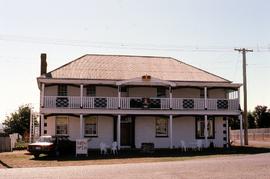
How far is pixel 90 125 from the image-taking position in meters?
35.5

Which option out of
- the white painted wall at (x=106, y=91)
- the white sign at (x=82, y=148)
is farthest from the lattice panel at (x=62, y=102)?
the white sign at (x=82, y=148)

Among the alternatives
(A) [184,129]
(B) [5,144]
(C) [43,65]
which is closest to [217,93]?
(A) [184,129]

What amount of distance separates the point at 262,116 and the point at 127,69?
40.4m

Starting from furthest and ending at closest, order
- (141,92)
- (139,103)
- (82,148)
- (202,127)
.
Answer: (202,127)
(141,92)
(139,103)
(82,148)

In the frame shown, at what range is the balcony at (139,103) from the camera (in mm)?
33219

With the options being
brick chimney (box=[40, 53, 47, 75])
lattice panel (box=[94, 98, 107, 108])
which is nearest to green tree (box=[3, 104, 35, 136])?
brick chimney (box=[40, 53, 47, 75])

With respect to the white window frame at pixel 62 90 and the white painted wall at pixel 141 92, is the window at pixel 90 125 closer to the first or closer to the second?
the white painted wall at pixel 141 92

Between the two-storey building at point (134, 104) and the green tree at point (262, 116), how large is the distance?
35.8 meters

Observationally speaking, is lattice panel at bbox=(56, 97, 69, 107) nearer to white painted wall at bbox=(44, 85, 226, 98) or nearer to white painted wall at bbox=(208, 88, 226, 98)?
white painted wall at bbox=(44, 85, 226, 98)

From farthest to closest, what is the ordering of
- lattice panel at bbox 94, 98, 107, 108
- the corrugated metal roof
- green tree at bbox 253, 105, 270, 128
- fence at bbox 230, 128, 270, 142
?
green tree at bbox 253, 105, 270, 128 < fence at bbox 230, 128, 270, 142 < the corrugated metal roof < lattice panel at bbox 94, 98, 107, 108

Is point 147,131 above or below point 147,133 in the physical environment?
above

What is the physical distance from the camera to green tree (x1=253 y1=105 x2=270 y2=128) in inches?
2825

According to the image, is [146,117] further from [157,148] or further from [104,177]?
[104,177]

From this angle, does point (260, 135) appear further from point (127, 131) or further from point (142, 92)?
point (127, 131)
